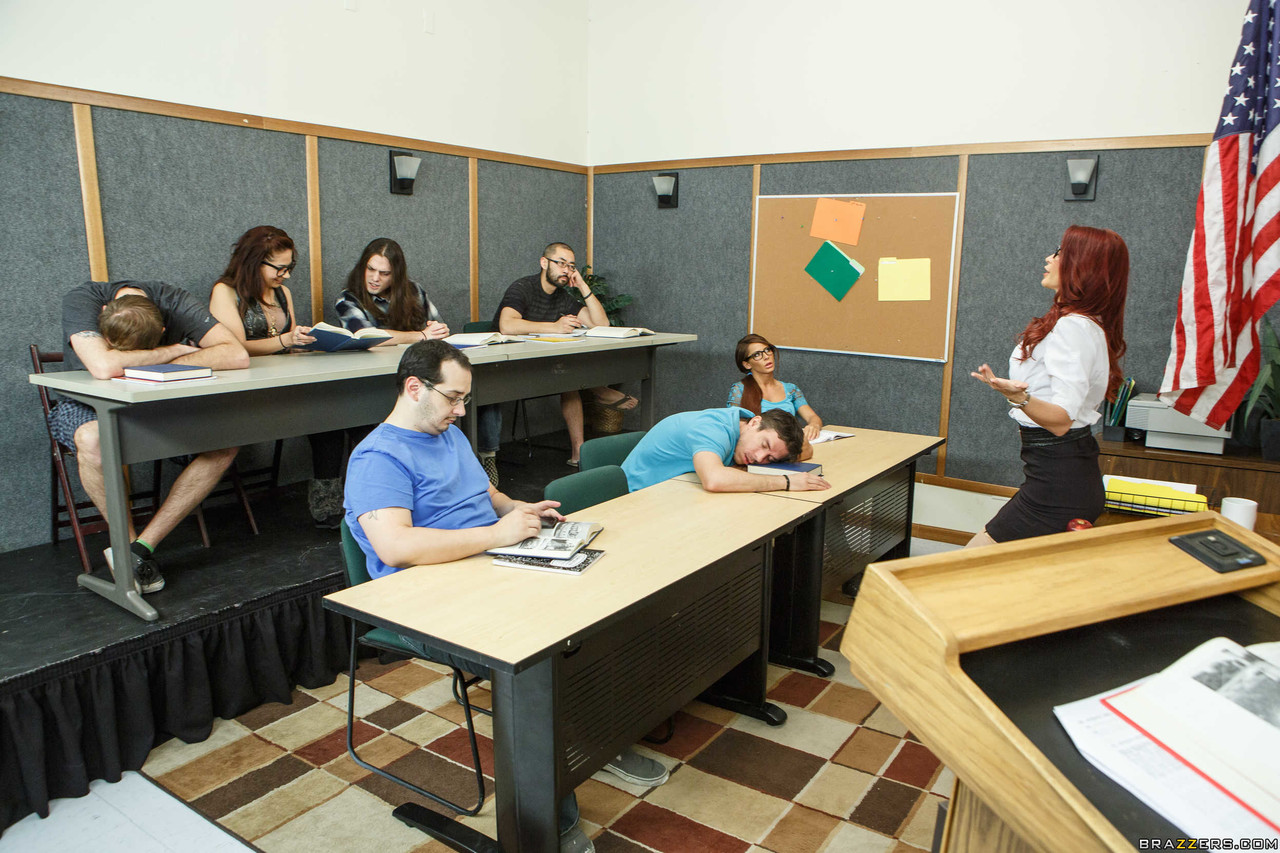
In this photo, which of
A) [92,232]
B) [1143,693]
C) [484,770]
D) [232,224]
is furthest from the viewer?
[232,224]

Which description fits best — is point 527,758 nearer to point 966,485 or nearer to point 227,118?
point 227,118

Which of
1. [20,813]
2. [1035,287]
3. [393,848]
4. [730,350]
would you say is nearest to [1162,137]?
[1035,287]

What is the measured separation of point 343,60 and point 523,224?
4.44 feet

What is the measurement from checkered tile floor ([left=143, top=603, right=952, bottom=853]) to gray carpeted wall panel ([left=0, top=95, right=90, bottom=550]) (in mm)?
1152

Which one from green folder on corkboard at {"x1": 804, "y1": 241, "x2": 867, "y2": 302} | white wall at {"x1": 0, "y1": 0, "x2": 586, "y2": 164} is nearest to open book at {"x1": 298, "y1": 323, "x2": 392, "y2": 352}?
white wall at {"x1": 0, "y1": 0, "x2": 586, "y2": 164}

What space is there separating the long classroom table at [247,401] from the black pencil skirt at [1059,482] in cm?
197

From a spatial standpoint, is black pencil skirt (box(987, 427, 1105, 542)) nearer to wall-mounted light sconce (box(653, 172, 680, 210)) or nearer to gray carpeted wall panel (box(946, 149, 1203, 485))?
gray carpeted wall panel (box(946, 149, 1203, 485))

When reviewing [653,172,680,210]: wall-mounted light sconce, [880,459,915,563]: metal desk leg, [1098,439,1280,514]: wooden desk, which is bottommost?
[880,459,915,563]: metal desk leg

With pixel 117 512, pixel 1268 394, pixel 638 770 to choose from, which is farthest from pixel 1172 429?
pixel 117 512

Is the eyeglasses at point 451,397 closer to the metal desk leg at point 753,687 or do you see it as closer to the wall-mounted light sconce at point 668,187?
the metal desk leg at point 753,687

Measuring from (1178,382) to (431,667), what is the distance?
271cm

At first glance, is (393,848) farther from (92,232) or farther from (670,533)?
(92,232)

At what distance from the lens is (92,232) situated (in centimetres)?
304

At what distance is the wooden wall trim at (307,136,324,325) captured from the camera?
Answer: 12.2ft
